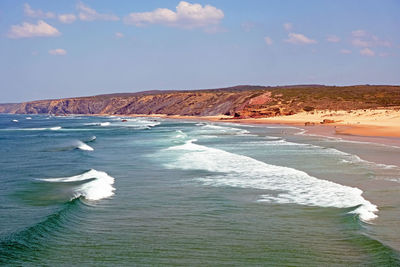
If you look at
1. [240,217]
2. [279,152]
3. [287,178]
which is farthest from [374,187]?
[279,152]

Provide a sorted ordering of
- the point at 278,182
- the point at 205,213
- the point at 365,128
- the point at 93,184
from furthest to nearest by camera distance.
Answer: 1. the point at 365,128
2. the point at 93,184
3. the point at 278,182
4. the point at 205,213

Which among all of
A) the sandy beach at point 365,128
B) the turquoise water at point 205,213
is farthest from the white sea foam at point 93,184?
the sandy beach at point 365,128

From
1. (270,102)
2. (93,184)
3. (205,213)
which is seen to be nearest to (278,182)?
(205,213)

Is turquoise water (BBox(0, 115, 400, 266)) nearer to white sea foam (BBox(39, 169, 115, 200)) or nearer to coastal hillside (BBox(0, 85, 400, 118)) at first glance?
white sea foam (BBox(39, 169, 115, 200))

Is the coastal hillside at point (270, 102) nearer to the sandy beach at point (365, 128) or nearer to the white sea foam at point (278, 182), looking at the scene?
the sandy beach at point (365, 128)

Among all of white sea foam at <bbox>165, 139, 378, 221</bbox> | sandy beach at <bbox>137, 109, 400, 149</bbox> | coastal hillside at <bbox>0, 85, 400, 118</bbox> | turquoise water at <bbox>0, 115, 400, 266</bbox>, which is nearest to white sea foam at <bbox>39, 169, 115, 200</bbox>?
turquoise water at <bbox>0, 115, 400, 266</bbox>

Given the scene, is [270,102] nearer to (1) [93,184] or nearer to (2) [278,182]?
(2) [278,182]
